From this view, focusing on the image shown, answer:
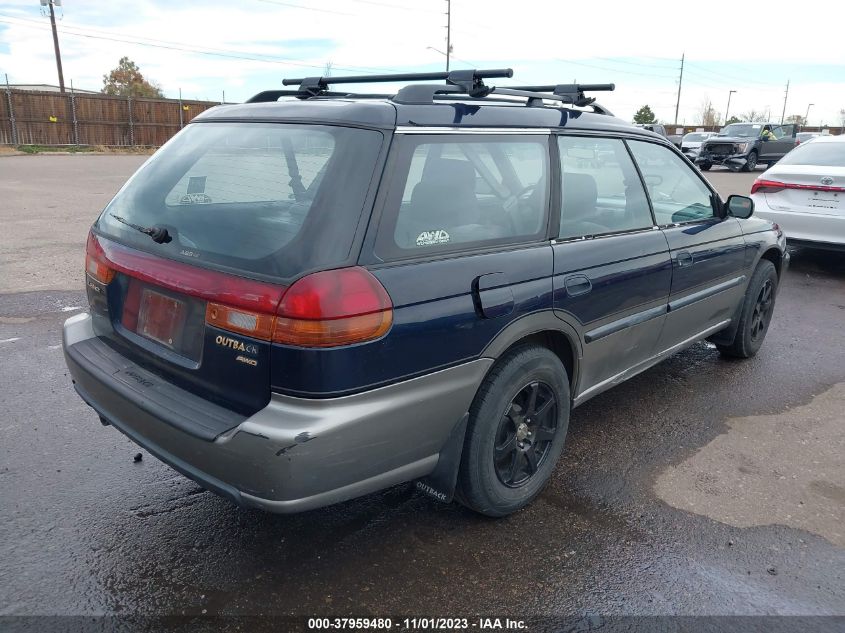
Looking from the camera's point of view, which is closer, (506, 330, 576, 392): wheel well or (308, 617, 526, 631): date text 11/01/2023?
(308, 617, 526, 631): date text 11/01/2023

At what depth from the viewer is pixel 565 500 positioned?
3182 millimetres

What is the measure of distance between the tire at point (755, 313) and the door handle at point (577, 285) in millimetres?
2317

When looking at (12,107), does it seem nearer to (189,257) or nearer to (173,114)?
(173,114)

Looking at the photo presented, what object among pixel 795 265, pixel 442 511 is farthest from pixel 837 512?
pixel 795 265


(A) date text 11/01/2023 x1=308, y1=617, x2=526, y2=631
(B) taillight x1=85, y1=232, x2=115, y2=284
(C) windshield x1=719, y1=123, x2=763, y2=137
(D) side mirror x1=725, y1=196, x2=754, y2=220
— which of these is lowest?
(A) date text 11/01/2023 x1=308, y1=617, x2=526, y2=631

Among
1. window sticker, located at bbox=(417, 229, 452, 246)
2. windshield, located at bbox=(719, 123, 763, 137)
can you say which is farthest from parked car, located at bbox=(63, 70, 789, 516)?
windshield, located at bbox=(719, 123, 763, 137)

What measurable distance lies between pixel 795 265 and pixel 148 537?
872cm

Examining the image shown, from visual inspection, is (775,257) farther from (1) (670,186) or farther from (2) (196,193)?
(2) (196,193)

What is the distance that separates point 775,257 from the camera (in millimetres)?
5137

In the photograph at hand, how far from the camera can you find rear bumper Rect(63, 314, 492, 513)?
7.16 ft

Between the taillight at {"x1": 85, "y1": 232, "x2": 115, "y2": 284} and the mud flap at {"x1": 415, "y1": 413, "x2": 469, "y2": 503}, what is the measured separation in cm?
156

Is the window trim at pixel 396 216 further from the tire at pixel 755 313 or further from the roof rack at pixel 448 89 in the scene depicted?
the tire at pixel 755 313

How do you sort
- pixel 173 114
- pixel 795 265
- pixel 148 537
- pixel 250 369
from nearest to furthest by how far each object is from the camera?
pixel 250 369
pixel 148 537
pixel 795 265
pixel 173 114

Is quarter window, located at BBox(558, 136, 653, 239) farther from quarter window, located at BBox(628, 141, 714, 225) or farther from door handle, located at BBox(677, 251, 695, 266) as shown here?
door handle, located at BBox(677, 251, 695, 266)
